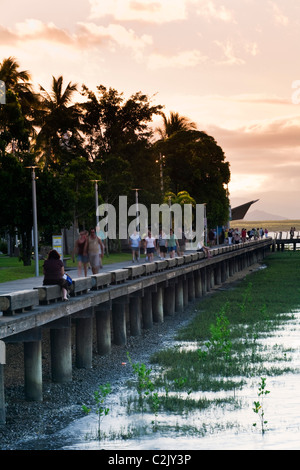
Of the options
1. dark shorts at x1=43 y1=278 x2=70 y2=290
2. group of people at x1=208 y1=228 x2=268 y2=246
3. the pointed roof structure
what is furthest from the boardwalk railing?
the pointed roof structure

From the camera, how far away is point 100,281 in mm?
21672

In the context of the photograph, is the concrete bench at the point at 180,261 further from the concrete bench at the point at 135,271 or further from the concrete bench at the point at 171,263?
the concrete bench at the point at 135,271

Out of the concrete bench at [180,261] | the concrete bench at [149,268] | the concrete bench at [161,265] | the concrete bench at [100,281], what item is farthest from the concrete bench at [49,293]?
the concrete bench at [180,261]

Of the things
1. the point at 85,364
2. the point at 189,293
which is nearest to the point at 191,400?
the point at 85,364

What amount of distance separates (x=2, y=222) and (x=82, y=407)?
2888 centimetres

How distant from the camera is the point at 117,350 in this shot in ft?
75.8

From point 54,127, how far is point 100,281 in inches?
1737

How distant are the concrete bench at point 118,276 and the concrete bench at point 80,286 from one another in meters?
2.63

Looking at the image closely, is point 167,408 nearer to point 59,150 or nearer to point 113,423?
point 113,423

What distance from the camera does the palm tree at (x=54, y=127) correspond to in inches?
2542

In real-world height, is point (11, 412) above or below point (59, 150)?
below

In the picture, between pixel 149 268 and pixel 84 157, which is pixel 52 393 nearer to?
pixel 149 268

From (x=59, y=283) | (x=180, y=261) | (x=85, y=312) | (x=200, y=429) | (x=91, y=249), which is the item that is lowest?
(x=200, y=429)

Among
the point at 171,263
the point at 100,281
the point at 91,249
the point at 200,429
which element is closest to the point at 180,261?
the point at 171,263
